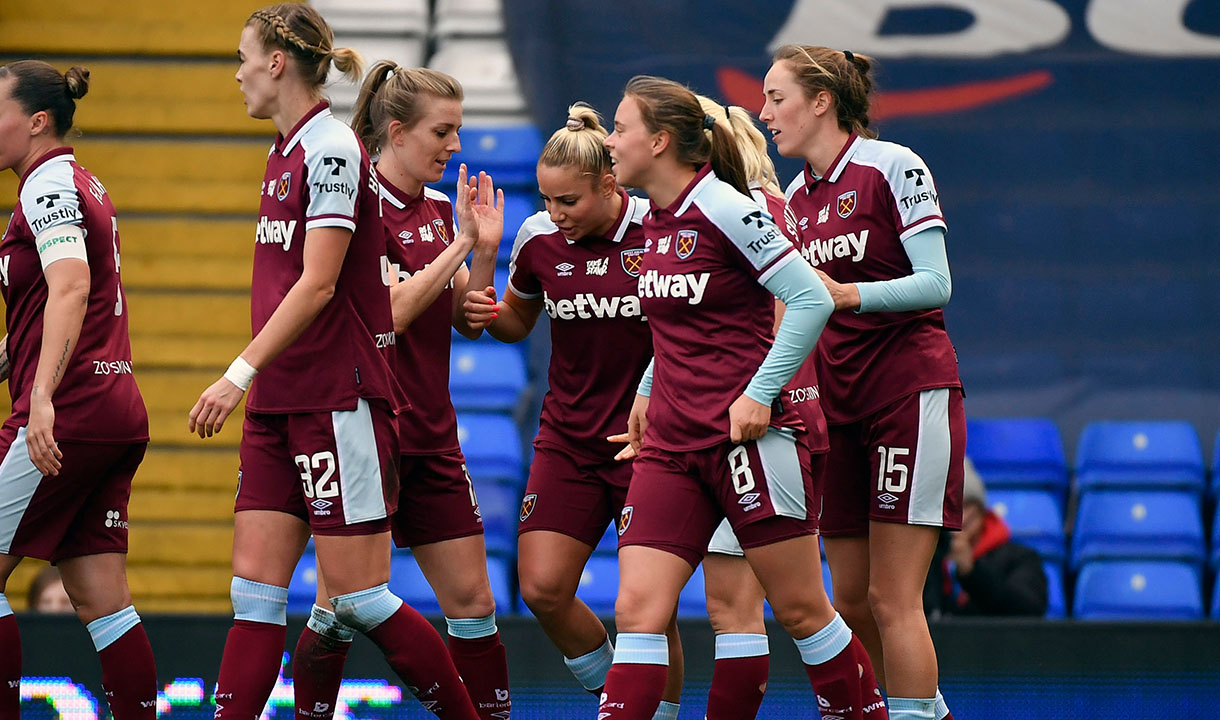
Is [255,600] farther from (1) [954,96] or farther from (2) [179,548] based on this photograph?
(1) [954,96]

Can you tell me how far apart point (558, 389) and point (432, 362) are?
369 mm

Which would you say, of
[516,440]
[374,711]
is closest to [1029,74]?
[516,440]

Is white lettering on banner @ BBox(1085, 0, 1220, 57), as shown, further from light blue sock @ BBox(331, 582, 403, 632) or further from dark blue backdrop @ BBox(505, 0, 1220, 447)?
light blue sock @ BBox(331, 582, 403, 632)

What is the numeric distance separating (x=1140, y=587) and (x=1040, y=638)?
151cm

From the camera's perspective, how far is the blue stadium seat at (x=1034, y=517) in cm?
683

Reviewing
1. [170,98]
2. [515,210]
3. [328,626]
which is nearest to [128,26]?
[170,98]

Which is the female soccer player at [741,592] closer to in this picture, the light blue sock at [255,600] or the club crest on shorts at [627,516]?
the club crest on shorts at [627,516]

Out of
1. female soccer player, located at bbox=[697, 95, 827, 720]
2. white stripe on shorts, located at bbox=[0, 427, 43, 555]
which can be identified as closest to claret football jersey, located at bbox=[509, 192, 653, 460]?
female soccer player, located at bbox=[697, 95, 827, 720]

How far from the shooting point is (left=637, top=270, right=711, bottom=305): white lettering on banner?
139 inches

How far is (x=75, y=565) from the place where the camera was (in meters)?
4.05

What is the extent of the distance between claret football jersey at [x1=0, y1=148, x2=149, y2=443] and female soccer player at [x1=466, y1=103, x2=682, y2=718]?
95 centimetres

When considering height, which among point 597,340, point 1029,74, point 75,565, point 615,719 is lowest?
point 615,719

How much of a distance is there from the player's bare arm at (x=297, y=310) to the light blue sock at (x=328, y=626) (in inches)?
23.3

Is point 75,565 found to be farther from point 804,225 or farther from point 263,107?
point 804,225
